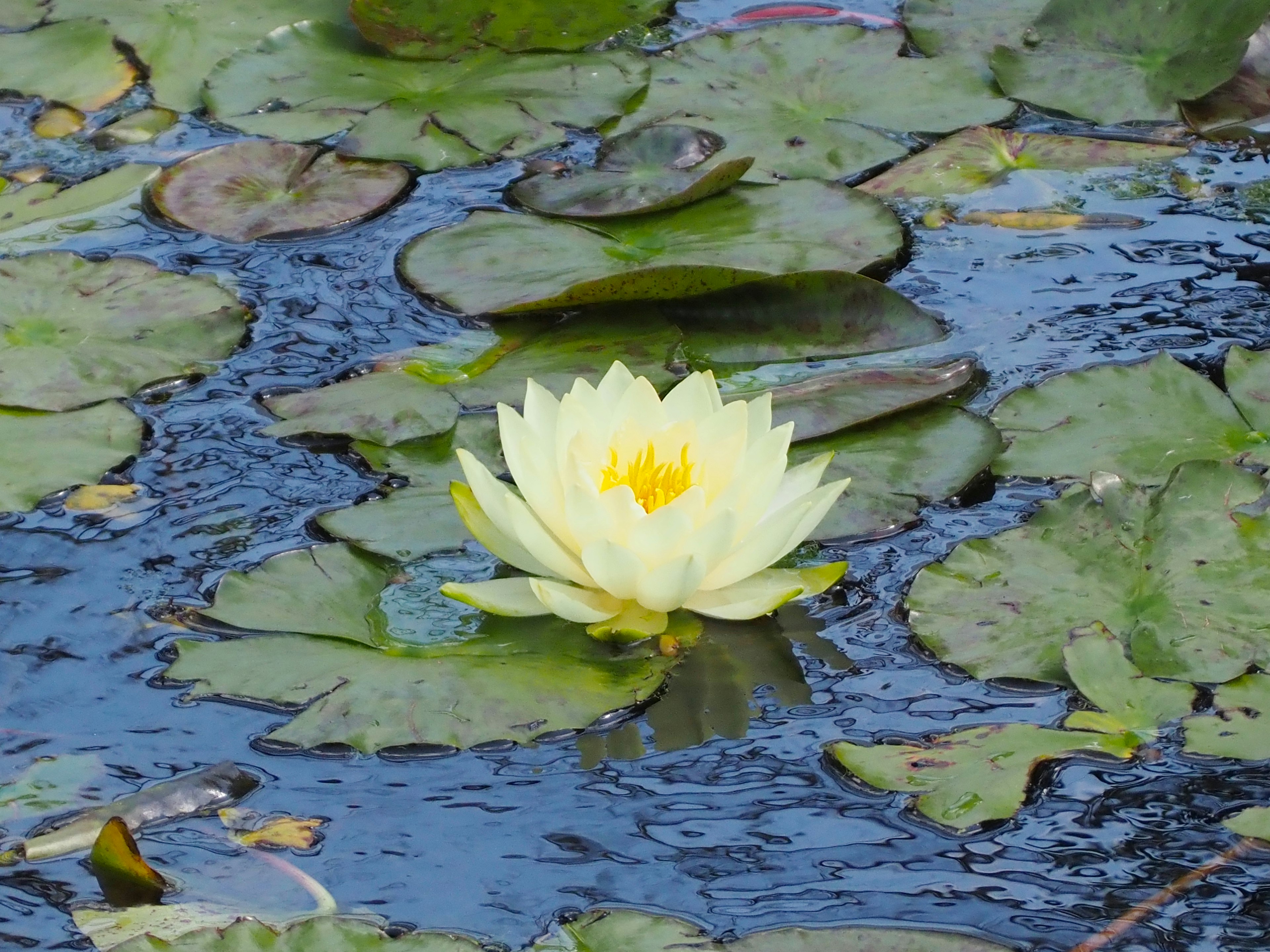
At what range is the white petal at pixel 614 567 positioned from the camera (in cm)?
186

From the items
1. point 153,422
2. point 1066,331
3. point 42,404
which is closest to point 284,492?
point 153,422

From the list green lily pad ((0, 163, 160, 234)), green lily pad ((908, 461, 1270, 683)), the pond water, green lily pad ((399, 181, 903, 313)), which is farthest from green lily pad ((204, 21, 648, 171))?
green lily pad ((908, 461, 1270, 683))

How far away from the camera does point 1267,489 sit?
2113 mm

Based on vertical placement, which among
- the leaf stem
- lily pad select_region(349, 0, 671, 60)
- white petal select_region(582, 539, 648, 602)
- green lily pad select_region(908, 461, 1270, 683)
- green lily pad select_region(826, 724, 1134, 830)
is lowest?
the leaf stem

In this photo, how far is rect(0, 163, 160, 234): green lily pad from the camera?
3.12m

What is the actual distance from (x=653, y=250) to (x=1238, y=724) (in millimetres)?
1519

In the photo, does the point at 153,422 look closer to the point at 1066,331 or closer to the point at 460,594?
the point at 460,594

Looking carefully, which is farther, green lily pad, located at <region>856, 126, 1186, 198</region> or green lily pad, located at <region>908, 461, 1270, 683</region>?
green lily pad, located at <region>856, 126, 1186, 198</region>

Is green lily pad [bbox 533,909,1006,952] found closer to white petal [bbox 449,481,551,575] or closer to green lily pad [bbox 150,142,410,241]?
white petal [bbox 449,481,551,575]

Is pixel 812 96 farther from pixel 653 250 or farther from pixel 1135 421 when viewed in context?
pixel 1135 421

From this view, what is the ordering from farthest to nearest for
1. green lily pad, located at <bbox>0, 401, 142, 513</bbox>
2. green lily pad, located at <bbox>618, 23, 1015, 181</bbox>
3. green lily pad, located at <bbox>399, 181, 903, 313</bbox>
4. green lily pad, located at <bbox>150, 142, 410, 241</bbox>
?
green lily pad, located at <bbox>618, 23, 1015, 181</bbox> < green lily pad, located at <bbox>150, 142, 410, 241</bbox> < green lily pad, located at <bbox>399, 181, 903, 313</bbox> < green lily pad, located at <bbox>0, 401, 142, 513</bbox>

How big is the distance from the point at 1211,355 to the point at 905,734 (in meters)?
1.17

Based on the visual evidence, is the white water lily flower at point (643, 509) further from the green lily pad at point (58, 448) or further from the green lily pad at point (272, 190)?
the green lily pad at point (272, 190)

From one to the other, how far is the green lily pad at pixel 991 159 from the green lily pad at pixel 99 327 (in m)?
1.49
